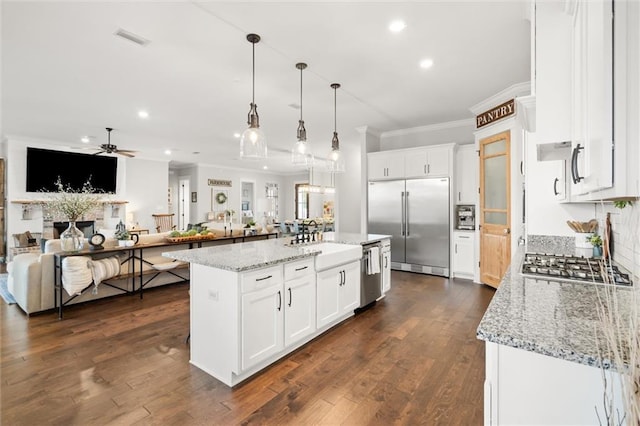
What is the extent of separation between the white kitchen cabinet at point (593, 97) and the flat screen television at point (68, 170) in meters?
8.91

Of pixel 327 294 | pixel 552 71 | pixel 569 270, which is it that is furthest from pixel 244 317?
pixel 552 71

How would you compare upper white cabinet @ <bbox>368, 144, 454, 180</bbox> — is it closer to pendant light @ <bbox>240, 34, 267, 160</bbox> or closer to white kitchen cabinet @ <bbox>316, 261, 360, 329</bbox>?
white kitchen cabinet @ <bbox>316, 261, 360, 329</bbox>

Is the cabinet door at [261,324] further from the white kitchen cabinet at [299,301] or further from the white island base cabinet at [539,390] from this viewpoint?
the white island base cabinet at [539,390]

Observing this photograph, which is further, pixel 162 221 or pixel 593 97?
pixel 162 221

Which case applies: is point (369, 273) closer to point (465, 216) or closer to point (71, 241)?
point (465, 216)

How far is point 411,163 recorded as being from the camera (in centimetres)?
569

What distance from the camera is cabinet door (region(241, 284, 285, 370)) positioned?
2.20m

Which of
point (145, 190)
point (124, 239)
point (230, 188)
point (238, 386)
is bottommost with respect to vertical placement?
point (238, 386)

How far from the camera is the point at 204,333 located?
2.39 metres

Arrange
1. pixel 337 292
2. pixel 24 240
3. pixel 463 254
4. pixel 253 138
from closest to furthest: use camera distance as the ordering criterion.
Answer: pixel 253 138 < pixel 337 292 < pixel 463 254 < pixel 24 240

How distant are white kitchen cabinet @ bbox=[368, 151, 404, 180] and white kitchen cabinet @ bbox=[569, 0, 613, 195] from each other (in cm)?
455

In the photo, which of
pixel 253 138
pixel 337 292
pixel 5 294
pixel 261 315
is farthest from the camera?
pixel 5 294

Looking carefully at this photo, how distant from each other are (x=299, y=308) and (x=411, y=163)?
3944 millimetres

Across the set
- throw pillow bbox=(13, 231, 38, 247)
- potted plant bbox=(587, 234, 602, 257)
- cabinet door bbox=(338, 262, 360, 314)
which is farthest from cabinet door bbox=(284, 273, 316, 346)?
throw pillow bbox=(13, 231, 38, 247)
